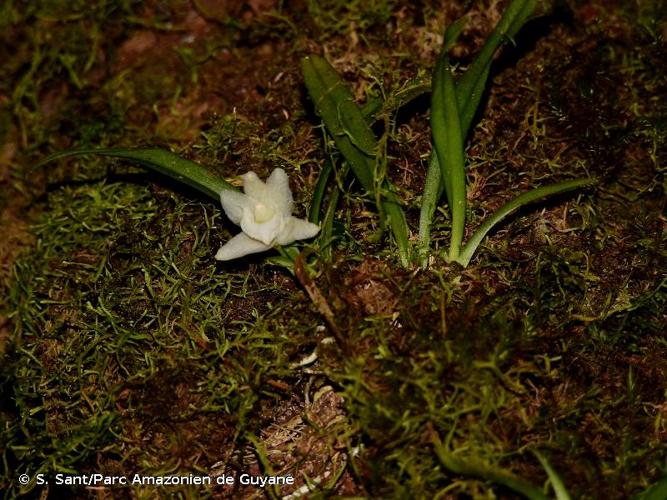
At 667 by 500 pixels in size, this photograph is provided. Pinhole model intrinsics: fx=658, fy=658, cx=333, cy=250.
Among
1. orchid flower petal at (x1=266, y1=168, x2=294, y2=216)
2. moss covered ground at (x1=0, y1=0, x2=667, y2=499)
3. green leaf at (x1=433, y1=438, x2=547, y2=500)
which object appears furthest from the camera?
orchid flower petal at (x1=266, y1=168, x2=294, y2=216)

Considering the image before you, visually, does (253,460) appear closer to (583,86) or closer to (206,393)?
(206,393)

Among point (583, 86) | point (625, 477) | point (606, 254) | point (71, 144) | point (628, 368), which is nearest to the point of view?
point (625, 477)

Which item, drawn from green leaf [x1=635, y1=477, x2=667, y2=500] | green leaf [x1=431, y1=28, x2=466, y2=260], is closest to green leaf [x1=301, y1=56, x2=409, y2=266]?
green leaf [x1=431, y1=28, x2=466, y2=260]

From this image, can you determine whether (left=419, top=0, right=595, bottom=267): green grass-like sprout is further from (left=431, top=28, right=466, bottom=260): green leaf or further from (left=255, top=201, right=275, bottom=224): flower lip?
(left=255, top=201, right=275, bottom=224): flower lip

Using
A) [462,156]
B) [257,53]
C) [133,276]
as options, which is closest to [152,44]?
[257,53]

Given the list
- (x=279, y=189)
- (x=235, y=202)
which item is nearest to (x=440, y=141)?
(x=279, y=189)

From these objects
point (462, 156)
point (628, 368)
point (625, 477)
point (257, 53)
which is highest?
point (257, 53)
